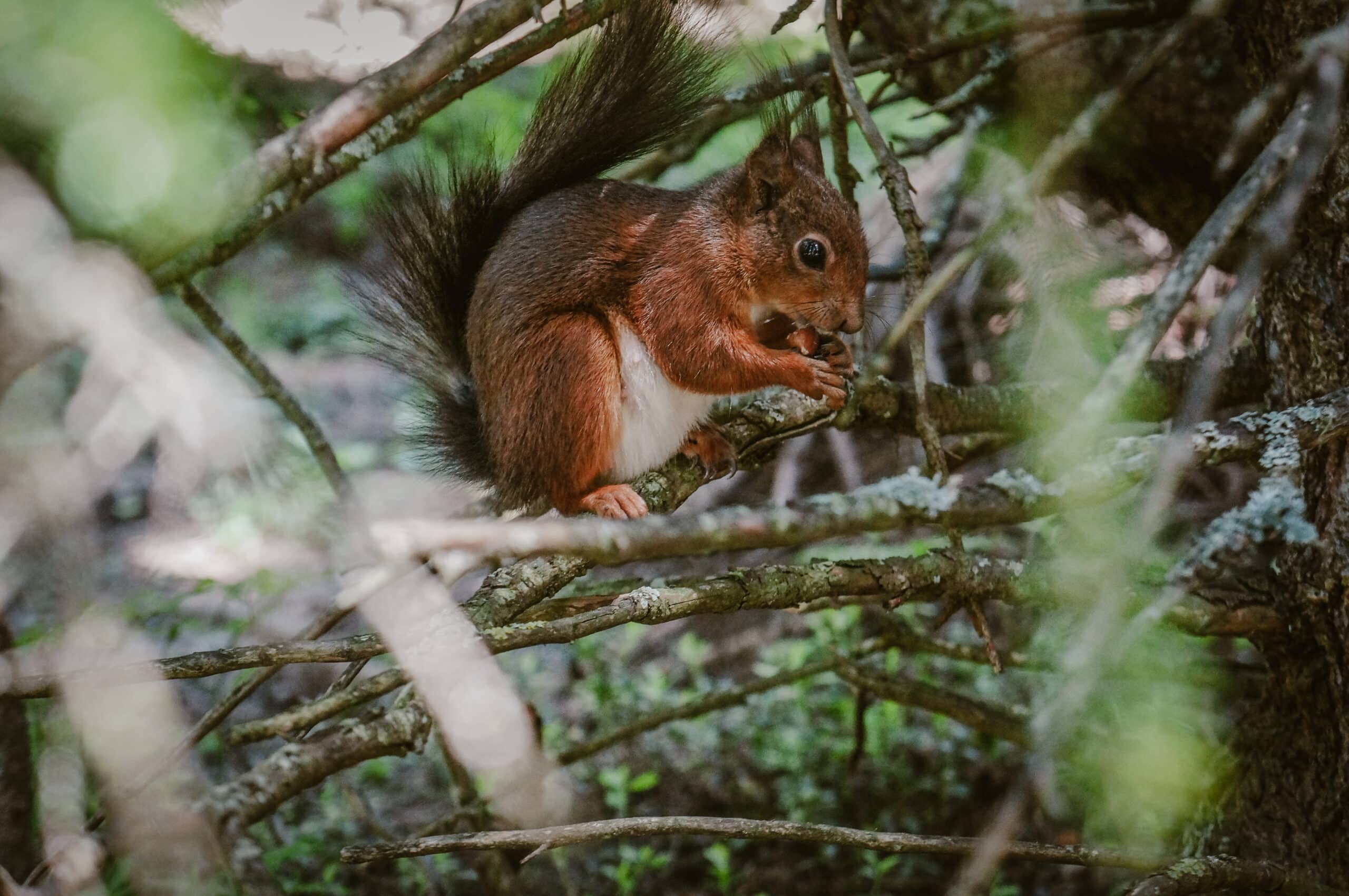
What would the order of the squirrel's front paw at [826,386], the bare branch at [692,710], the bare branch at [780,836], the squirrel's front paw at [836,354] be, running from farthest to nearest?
the bare branch at [692,710]
the squirrel's front paw at [836,354]
the squirrel's front paw at [826,386]
the bare branch at [780,836]

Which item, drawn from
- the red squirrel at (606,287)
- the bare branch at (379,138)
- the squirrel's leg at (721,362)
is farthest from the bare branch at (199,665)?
the squirrel's leg at (721,362)

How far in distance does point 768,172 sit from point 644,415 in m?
0.61

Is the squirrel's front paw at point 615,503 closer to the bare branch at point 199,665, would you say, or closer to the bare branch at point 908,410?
the bare branch at point 908,410

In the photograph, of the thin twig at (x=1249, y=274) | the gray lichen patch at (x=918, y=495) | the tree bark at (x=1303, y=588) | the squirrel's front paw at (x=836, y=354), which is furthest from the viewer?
the squirrel's front paw at (x=836, y=354)

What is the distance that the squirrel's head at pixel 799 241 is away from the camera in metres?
1.98

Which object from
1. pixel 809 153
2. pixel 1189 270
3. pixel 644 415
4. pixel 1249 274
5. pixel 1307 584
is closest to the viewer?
pixel 1249 274

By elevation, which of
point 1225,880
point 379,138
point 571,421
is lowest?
point 1225,880

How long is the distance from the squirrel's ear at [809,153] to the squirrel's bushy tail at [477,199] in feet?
1.14

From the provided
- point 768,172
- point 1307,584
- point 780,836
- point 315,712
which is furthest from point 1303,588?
point 315,712

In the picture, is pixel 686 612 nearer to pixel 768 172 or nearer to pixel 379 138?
pixel 379 138

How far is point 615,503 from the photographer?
1.73 meters

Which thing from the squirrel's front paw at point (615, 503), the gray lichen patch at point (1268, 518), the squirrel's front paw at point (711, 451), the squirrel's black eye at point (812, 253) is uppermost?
the squirrel's black eye at point (812, 253)

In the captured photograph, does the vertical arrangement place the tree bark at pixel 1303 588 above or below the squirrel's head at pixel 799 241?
below

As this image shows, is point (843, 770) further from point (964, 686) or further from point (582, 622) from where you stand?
point (582, 622)
